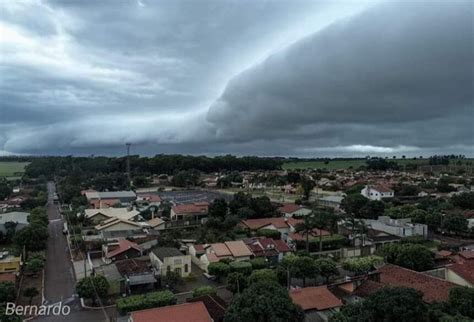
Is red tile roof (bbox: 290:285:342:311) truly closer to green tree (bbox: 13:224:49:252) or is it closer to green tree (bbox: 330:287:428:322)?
green tree (bbox: 330:287:428:322)

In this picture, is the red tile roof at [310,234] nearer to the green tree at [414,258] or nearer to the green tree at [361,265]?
the green tree at [361,265]

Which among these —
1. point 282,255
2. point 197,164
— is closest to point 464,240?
point 282,255

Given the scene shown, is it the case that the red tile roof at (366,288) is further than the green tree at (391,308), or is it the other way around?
the red tile roof at (366,288)

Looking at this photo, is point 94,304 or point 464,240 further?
point 464,240

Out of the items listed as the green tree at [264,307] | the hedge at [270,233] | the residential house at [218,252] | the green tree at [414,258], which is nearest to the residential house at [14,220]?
the residential house at [218,252]

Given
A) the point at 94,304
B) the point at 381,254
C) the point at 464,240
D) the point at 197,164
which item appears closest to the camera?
the point at 94,304

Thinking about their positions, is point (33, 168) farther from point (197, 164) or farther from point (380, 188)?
point (380, 188)
